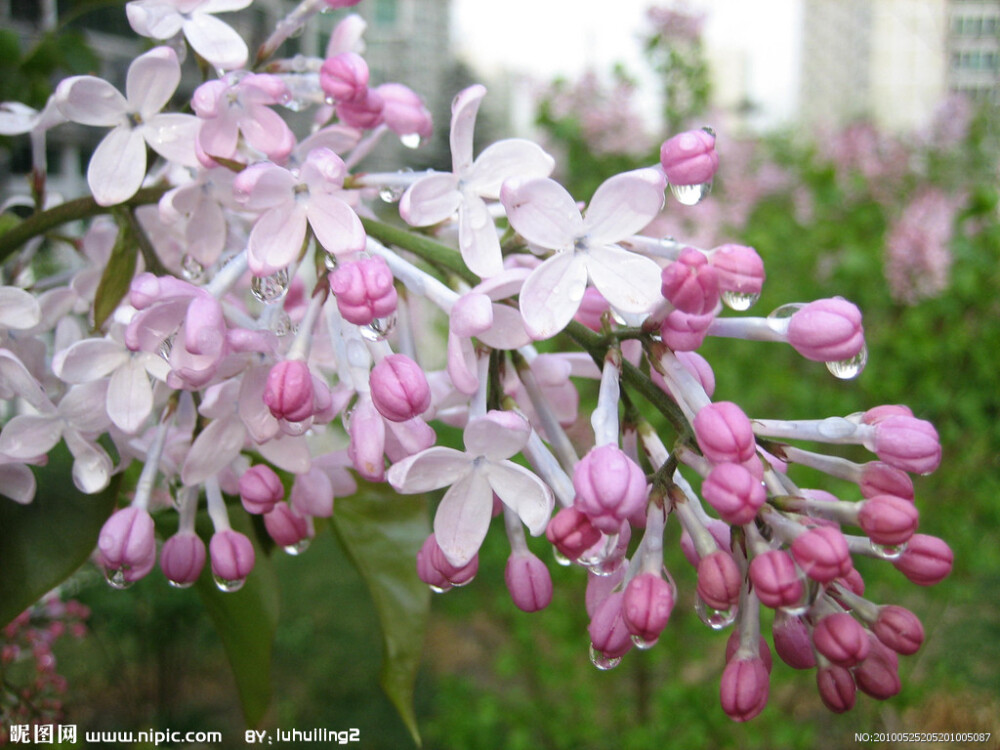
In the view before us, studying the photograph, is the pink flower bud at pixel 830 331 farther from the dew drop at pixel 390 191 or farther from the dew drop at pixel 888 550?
the dew drop at pixel 390 191

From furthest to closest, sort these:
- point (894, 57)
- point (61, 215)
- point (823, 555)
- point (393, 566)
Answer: point (894, 57), point (393, 566), point (61, 215), point (823, 555)

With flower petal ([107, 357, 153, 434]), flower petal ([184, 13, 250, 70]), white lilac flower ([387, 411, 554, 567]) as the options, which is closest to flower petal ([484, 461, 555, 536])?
white lilac flower ([387, 411, 554, 567])

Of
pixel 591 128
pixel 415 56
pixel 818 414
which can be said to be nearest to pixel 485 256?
pixel 818 414

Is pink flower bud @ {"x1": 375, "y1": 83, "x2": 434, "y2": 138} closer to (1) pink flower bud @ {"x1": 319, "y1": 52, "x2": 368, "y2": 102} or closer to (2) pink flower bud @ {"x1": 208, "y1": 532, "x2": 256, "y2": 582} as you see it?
(1) pink flower bud @ {"x1": 319, "y1": 52, "x2": 368, "y2": 102}

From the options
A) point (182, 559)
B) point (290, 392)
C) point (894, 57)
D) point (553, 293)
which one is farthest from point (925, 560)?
point (894, 57)

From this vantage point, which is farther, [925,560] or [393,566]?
[393,566]

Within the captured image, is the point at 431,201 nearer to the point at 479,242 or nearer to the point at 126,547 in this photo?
the point at 479,242

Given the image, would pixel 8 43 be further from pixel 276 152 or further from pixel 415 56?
pixel 415 56
